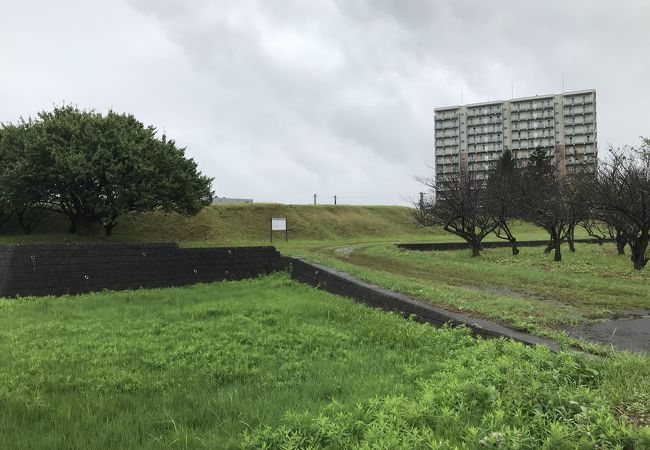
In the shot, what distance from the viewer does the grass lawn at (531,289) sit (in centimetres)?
673

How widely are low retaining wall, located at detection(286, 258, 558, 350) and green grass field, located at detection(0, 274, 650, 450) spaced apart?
28 centimetres

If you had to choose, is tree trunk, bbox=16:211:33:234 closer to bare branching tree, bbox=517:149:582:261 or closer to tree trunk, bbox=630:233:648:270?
bare branching tree, bbox=517:149:582:261

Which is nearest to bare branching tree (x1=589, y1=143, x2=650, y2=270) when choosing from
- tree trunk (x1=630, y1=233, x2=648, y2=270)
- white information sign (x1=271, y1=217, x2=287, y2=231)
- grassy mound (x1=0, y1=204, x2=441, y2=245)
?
tree trunk (x1=630, y1=233, x2=648, y2=270)

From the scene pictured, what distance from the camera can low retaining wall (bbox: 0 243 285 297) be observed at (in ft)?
32.2

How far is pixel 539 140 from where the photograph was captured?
306 feet

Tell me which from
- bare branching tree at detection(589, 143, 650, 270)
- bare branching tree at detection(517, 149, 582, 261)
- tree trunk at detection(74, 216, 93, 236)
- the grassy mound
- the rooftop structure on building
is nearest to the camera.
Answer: bare branching tree at detection(589, 143, 650, 270)

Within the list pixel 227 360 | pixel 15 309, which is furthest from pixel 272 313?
pixel 15 309

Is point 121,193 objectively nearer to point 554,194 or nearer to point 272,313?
point 272,313

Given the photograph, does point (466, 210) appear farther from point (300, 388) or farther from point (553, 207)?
point (300, 388)

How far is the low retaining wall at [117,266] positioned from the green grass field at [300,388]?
290 cm

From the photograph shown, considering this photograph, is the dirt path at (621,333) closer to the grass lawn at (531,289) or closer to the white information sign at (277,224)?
the grass lawn at (531,289)

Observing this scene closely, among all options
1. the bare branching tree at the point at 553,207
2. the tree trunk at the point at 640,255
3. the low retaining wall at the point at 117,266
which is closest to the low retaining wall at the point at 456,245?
the bare branching tree at the point at 553,207

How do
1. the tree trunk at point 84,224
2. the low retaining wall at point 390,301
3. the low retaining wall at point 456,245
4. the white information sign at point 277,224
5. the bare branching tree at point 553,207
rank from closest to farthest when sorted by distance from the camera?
the low retaining wall at point 390,301 < the bare branching tree at point 553,207 < the tree trunk at point 84,224 < the low retaining wall at point 456,245 < the white information sign at point 277,224

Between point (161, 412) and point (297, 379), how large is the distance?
4.61 feet
